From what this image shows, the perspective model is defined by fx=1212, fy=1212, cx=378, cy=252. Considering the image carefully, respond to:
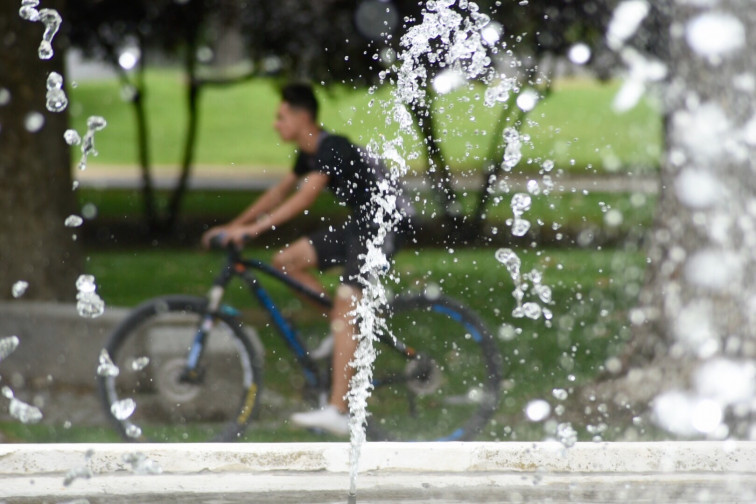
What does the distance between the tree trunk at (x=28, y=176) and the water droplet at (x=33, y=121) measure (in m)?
0.01

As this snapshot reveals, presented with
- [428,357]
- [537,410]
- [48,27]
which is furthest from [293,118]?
[537,410]

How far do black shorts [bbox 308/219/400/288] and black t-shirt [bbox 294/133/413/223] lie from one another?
0.20 ft

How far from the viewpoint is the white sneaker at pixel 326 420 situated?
182 inches

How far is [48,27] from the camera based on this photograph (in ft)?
14.3

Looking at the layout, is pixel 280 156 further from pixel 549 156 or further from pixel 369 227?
pixel 369 227

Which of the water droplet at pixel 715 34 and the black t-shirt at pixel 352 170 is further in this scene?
the water droplet at pixel 715 34

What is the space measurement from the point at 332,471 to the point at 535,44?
8889 millimetres

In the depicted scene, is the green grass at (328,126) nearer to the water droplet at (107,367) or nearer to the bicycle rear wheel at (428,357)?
the bicycle rear wheel at (428,357)

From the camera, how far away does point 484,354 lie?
487 centimetres

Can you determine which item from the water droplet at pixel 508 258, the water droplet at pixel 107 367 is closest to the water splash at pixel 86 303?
the water droplet at pixel 107 367

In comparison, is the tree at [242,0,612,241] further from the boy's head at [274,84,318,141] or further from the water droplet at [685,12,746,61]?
the boy's head at [274,84,318,141]

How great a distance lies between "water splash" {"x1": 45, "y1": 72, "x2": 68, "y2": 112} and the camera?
5750 mm

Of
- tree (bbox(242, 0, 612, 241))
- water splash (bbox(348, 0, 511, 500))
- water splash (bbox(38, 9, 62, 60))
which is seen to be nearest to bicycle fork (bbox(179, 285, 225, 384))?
water splash (bbox(348, 0, 511, 500))

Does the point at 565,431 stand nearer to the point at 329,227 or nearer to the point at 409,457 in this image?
the point at 329,227
